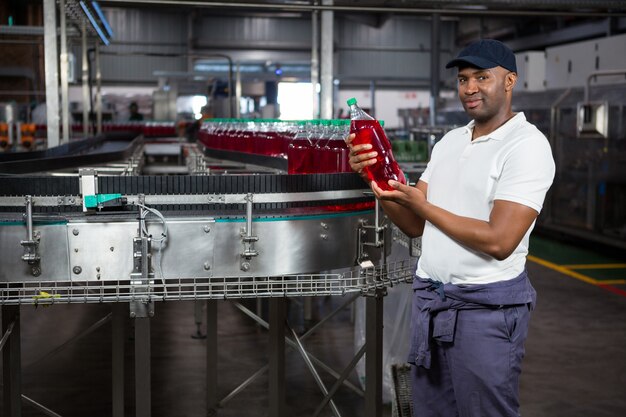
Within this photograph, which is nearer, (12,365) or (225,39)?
(12,365)

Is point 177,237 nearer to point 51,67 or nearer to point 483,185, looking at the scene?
point 483,185

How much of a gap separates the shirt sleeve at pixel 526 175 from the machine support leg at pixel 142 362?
928 millimetres

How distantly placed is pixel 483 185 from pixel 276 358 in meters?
1.32

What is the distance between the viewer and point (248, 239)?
1.96 m

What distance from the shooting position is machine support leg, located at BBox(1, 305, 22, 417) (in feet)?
8.75

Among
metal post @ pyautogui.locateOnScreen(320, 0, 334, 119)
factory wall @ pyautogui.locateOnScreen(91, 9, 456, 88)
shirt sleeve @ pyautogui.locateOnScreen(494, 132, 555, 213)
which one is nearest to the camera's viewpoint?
shirt sleeve @ pyautogui.locateOnScreen(494, 132, 555, 213)

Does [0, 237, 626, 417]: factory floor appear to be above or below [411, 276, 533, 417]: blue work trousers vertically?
below

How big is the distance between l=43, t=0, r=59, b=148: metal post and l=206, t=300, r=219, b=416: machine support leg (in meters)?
1.10

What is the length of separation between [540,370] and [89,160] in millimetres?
2629

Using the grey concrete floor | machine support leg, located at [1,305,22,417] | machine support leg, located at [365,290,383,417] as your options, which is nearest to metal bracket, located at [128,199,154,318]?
machine support leg, located at [365,290,383,417]

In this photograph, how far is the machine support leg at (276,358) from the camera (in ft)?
9.01

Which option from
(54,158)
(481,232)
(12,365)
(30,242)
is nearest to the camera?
(481,232)

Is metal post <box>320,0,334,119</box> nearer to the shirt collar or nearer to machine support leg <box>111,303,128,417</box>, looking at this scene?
machine support leg <box>111,303,128,417</box>

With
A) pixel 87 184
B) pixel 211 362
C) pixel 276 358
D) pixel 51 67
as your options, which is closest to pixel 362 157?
pixel 87 184
